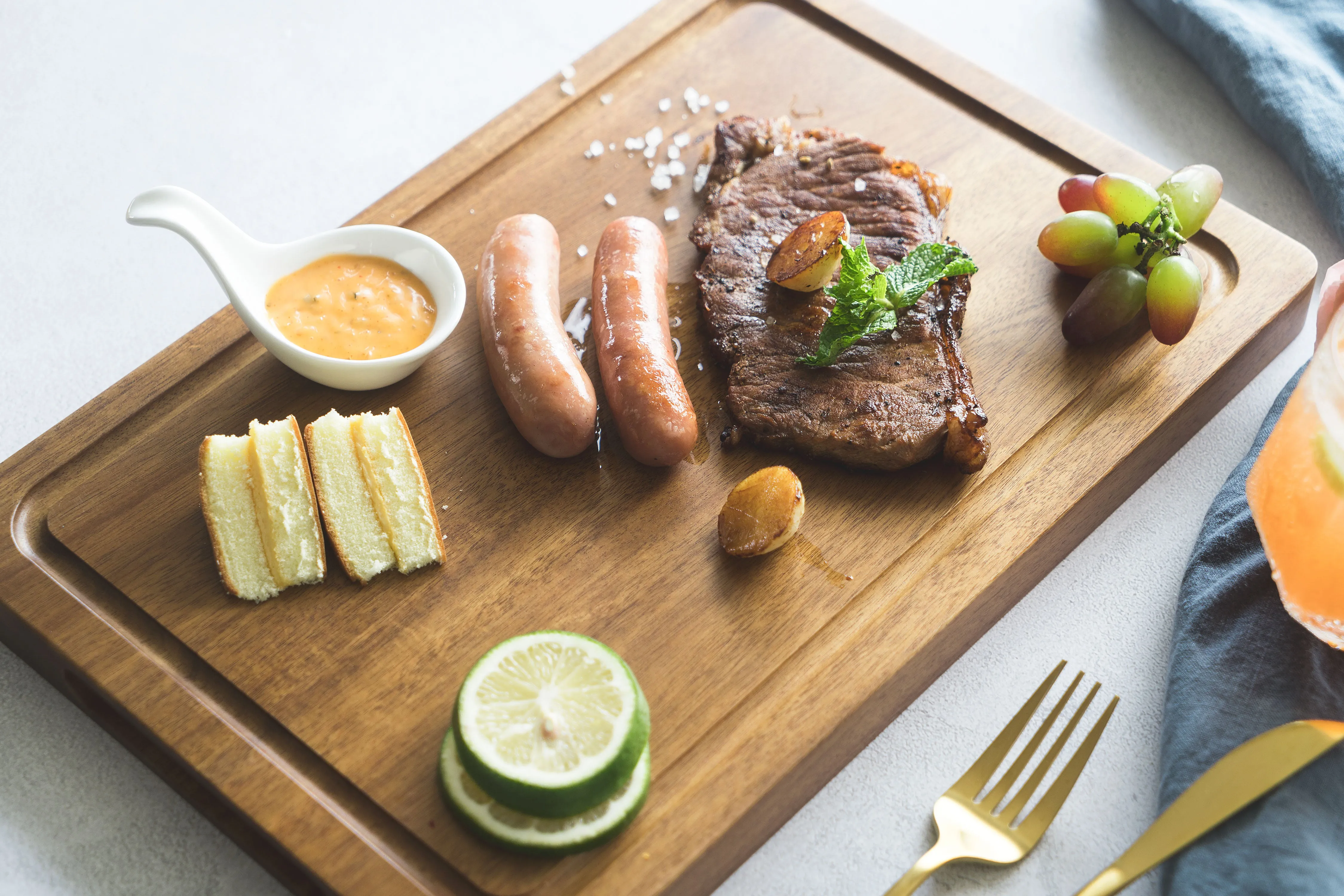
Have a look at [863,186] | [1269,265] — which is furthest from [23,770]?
[1269,265]

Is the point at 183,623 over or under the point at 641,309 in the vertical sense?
under

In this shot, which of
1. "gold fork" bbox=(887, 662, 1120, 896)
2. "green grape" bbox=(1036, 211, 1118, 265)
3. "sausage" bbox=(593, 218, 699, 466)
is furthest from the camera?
"green grape" bbox=(1036, 211, 1118, 265)

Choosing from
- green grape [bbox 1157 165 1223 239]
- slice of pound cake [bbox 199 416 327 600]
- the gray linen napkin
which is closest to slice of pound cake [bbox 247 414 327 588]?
slice of pound cake [bbox 199 416 327 600]

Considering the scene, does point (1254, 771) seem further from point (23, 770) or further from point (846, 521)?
point (23, 770)

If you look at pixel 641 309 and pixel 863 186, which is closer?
pixel 641 309

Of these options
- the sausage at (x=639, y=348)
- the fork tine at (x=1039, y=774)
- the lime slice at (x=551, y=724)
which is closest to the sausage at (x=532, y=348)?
the sausage at (x=639, y=348)

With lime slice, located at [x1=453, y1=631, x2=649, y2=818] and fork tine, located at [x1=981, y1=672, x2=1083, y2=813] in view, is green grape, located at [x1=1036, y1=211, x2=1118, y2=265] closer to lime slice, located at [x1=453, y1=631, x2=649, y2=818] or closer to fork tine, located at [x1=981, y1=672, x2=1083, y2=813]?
fork tine, located at [x1=981, y1=672, x2=1083, y2=813]

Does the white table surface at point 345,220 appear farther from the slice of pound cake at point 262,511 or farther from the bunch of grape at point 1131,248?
the slice of pound cake at point 262,511

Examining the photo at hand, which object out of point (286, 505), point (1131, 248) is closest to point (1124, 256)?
point (1131, 248)
